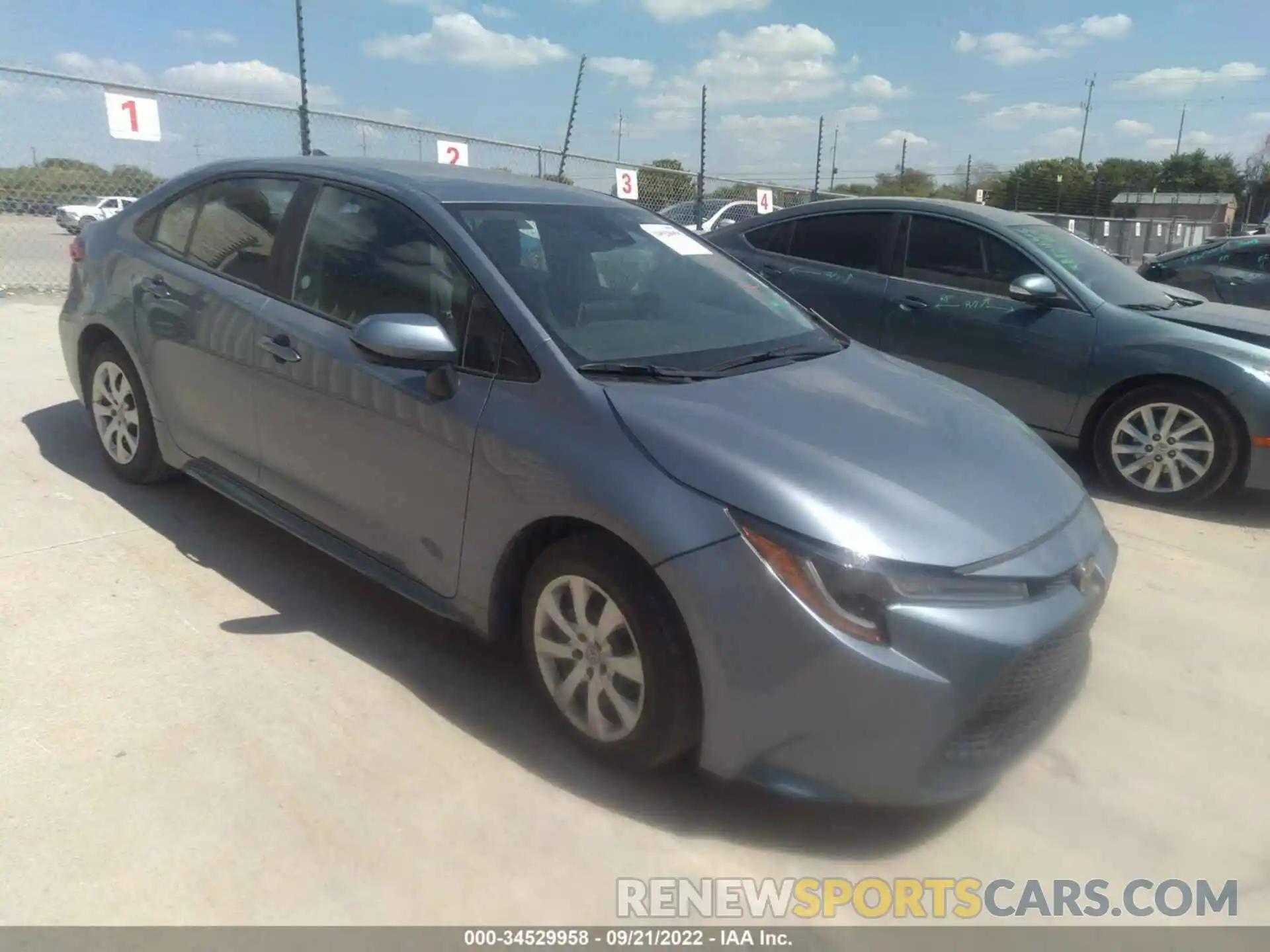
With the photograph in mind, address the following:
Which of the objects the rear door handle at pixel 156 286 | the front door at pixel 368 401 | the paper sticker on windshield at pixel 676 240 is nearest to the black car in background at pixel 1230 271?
the paper sticker on windshield at pixel 676 240

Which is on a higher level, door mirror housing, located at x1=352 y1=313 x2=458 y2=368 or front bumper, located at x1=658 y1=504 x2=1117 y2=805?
door mirror housing, located at x1=352 y1=313 x2=458 y2=368

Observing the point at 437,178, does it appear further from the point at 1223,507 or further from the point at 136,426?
the point at 1223,507

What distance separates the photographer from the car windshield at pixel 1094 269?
18.7 ft

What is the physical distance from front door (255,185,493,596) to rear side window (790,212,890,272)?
372cm

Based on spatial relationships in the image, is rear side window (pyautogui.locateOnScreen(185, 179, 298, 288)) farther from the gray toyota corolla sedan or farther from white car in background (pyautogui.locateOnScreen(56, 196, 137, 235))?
white car in background (pyautogui.locateOnScreen(56, 196, 137, 235))

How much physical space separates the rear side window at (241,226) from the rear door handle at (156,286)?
6.4 inches

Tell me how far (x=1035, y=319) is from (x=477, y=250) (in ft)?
12.2

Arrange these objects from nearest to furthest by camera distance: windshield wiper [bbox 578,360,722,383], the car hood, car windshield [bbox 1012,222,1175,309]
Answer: the car hood < windshield wiper [bbox 578,360,722,383] < car windshield [bbox 1012,222,1175,309]

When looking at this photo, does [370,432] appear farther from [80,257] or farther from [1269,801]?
[1269,801]

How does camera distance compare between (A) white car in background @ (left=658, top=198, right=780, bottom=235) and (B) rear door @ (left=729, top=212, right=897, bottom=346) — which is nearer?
(B) rear door @ (left=729, top=212, right=897, bottom=346)

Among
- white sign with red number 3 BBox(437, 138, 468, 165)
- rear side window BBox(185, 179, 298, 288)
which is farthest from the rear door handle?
white sign with red number 3 BBox(437, 138, 468, 165)

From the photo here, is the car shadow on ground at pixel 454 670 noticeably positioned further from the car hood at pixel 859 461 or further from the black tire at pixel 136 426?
the car hood at pixel 859 461

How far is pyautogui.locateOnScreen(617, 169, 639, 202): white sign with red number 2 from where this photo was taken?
12.8m

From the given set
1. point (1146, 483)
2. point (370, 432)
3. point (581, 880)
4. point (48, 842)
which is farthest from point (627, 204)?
point (1146, 483)
